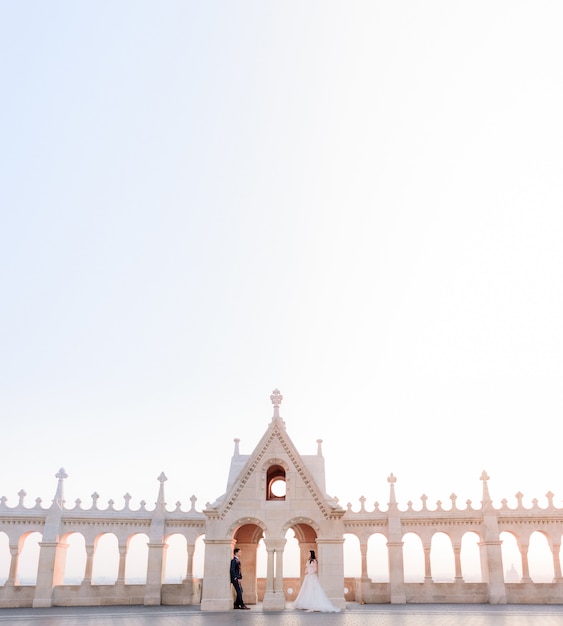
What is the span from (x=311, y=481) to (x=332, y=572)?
194 inches

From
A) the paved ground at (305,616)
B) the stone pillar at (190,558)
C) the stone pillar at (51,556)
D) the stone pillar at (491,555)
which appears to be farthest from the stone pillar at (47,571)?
the stone pillar at (491,555)

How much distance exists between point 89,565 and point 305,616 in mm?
17116

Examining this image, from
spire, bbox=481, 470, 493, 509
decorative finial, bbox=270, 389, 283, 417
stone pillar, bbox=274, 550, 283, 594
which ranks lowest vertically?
stone pillar, bbox=274, 550, 283, 594

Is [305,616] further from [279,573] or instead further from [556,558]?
[556,558]

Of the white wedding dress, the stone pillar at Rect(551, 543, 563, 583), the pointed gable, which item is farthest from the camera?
the stone pillar at Rect(551, 543, 563, 583)

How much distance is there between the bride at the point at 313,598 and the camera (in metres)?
31.5

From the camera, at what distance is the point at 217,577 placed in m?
33.7

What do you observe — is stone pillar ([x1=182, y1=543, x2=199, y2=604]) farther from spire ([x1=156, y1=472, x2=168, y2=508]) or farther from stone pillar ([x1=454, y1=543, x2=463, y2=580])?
stone pillar ([x1=454, y1=543, x2=463, y2=580])

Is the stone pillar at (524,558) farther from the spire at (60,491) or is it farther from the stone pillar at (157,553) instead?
the spire at (60,491)

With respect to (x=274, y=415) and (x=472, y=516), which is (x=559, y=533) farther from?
(x=274, y=415)

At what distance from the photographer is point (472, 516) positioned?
38.9m

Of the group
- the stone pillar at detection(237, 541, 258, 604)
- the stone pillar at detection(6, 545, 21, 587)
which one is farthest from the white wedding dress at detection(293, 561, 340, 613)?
the stone pillar at detection(6, 545, 21, 587)

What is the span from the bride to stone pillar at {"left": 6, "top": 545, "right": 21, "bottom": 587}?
18.4m

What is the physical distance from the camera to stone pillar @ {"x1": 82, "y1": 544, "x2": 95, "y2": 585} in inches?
1515
